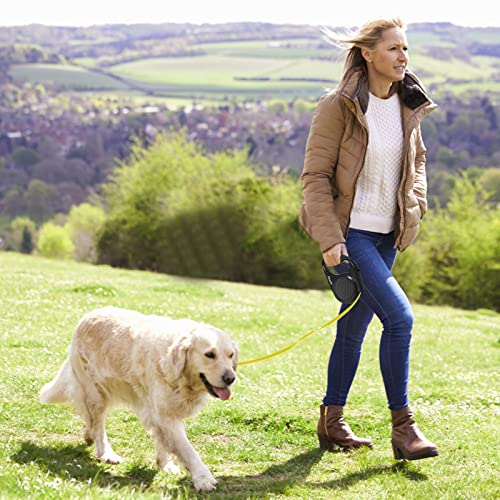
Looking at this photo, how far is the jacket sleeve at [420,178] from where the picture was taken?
6.79 m

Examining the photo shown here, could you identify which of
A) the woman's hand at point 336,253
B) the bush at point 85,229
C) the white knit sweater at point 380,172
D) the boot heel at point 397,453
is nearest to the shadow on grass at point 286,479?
the boot heel at point 397,453

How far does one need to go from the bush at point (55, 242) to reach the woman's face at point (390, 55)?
3723 inches

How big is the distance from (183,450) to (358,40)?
374cm

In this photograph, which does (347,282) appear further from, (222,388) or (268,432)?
(268,432)

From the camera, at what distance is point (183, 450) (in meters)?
6.09

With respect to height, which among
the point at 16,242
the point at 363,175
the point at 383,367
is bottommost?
the point at 16,242

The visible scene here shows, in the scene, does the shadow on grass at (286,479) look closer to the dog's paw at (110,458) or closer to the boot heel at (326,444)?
the boot heel at (326,444)

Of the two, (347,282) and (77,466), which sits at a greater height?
(347,282)

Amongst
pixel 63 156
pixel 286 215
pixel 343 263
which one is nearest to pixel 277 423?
pixel 343 263

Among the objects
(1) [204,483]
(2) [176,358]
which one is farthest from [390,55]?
(1) [204,483]

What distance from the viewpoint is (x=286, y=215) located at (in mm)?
48750

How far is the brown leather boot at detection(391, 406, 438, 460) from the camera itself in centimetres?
630

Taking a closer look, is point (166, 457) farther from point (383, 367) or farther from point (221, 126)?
point (221, 126)

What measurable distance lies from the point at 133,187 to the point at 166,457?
50406 mm
